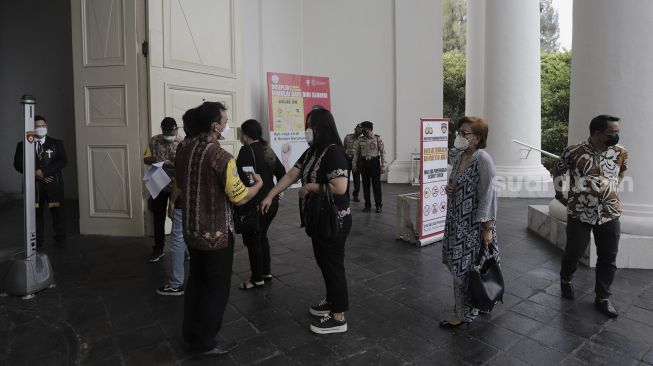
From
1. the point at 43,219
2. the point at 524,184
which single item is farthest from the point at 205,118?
the point at 524,184

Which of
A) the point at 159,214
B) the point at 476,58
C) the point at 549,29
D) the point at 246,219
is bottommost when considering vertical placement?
the point at 159,214

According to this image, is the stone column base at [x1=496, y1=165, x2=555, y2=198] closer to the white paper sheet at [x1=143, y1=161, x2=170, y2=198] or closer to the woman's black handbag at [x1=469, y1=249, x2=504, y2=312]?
the woman's black handbag at [x1=469, y1=249, x2=504, y2=312]

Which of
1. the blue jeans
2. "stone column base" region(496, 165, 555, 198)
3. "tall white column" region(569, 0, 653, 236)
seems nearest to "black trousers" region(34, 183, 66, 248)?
the blue jeans

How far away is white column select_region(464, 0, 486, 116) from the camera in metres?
10.8

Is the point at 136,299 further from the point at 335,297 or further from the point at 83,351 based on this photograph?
the point at 335,297

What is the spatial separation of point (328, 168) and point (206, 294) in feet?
3.50

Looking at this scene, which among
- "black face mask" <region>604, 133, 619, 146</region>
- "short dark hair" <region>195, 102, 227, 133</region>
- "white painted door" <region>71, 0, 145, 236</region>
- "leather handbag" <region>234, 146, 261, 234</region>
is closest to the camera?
"short dark hair" <region>195, 102, 227, 133</region>

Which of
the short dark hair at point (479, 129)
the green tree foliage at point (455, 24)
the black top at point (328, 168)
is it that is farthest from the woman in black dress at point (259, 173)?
the green tree foliage at point (455, 24)

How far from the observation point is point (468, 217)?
2.93 meters

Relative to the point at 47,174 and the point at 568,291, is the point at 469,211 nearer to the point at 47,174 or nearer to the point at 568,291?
the point at 568,291

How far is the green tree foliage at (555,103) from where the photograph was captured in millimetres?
15676

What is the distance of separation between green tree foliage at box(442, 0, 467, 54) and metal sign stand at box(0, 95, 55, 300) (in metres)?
24.3

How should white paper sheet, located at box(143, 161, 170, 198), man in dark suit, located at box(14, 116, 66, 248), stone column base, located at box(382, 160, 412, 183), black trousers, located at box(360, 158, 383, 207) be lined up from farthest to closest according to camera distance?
stone column base, located at box(382, 160, 412, 183), black trousers, located at box(360, 158, 383, 207), man in dark suit, located at box(14, 116, 66, 248), white paper sheet, located at box(143, 161, 170, 198)

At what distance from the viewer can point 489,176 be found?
2.80 m
